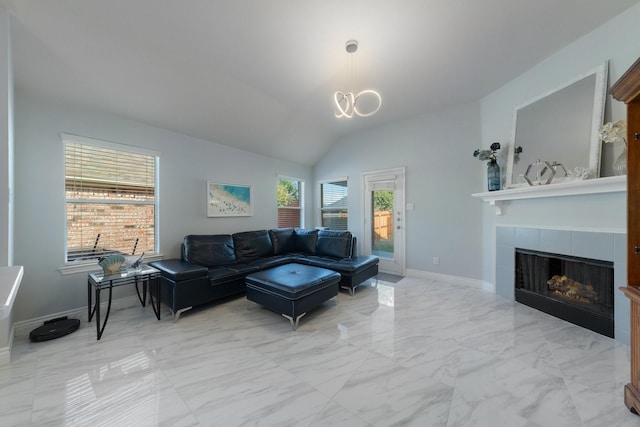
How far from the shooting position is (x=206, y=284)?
294cm

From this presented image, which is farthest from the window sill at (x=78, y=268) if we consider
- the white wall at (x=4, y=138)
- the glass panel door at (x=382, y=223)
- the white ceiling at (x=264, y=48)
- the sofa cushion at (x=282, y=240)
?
the glass panel door at (x=382, y=223)

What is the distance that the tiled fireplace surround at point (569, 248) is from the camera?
2.18 meters

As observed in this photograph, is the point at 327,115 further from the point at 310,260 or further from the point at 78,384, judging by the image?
the point at 78,384

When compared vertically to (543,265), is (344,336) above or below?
below

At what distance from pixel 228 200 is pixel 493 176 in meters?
4.21

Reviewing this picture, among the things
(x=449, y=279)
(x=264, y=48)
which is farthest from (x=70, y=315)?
(x=449, y=279)

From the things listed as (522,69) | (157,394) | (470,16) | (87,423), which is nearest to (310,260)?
(157,394)

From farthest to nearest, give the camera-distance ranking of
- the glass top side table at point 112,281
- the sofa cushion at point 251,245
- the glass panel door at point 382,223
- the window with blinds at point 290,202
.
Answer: the window with blinds at point 290,202 < the glass panel door at point 382,223 < the sofa cushion at point 251,245 < the glass top side table at point 112,281

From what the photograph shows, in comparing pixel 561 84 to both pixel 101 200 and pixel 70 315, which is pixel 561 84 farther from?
pixel 70 315

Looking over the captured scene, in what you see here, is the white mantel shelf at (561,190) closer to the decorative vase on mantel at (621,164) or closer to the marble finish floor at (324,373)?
the decorative vase on mantel at (621,164)

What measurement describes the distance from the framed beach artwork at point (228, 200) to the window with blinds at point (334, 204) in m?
1.90

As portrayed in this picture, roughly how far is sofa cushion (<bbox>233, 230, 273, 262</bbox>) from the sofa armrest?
98 centimetres

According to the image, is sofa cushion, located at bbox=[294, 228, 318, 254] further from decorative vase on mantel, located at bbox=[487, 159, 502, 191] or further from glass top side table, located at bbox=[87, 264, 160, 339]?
decorative vase on mantel, located at bbox=[487, 159, 502, 191]

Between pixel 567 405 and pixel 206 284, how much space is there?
131 inches
